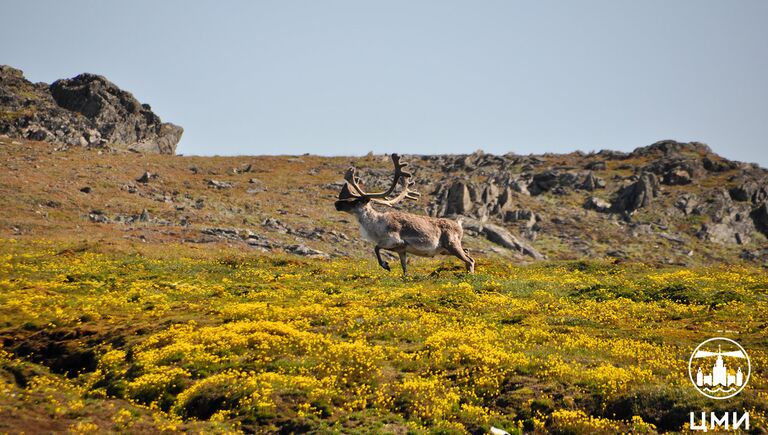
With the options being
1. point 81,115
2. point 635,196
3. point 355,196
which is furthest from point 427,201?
point 81,115

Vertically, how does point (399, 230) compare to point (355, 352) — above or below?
above

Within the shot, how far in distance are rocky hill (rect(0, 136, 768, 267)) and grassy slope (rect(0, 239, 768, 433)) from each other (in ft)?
64.0

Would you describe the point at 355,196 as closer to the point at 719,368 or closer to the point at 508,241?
the point at 719,368

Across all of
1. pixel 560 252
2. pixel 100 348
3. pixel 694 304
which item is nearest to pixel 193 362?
pixel 100 348

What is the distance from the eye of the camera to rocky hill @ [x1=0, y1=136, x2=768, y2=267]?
56031 mm

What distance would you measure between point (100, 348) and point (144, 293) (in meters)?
6.83

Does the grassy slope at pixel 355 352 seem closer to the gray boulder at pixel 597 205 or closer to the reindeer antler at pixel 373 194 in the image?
the reindeer antler at pixel 373 194

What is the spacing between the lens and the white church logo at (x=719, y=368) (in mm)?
13852

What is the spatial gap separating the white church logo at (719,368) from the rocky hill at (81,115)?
321 ft

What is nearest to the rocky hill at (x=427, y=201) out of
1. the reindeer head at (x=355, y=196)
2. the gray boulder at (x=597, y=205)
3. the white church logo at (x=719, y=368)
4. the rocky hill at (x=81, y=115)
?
the gray boulder at (x=597, y=205)

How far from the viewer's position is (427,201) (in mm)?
88500

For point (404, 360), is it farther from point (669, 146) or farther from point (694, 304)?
point (669, 146)

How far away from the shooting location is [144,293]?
23.6m

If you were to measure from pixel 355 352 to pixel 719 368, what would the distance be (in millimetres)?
9589
